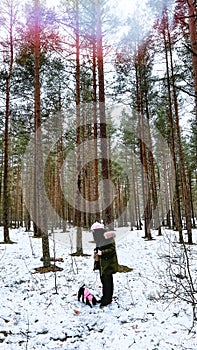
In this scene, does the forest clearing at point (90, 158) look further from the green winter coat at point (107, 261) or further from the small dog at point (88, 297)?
the green winter coat at point (107, 261)

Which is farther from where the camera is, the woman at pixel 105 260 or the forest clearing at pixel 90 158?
the woman at pixel 105 260

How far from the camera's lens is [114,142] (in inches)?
1316

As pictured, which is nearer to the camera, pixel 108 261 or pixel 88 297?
pixel 88 297

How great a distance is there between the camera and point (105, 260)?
6.25m

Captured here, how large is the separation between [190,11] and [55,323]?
7.23 m

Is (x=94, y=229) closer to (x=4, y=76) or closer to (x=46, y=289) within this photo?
(x=46, y=289)

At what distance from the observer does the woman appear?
6.13 m

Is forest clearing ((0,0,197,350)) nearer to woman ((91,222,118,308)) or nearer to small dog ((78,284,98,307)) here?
small dog ((78,284,98,307))

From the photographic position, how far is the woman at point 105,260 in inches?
241

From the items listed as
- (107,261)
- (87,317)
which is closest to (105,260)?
(107,261)

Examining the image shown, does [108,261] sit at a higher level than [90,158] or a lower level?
lower

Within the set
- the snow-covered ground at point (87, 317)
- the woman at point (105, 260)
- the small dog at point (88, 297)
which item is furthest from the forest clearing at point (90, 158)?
the woman at point (105, 260)

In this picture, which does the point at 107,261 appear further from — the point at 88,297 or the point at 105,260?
the point at 88,297

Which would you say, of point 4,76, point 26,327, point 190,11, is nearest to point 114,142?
point 4,76
